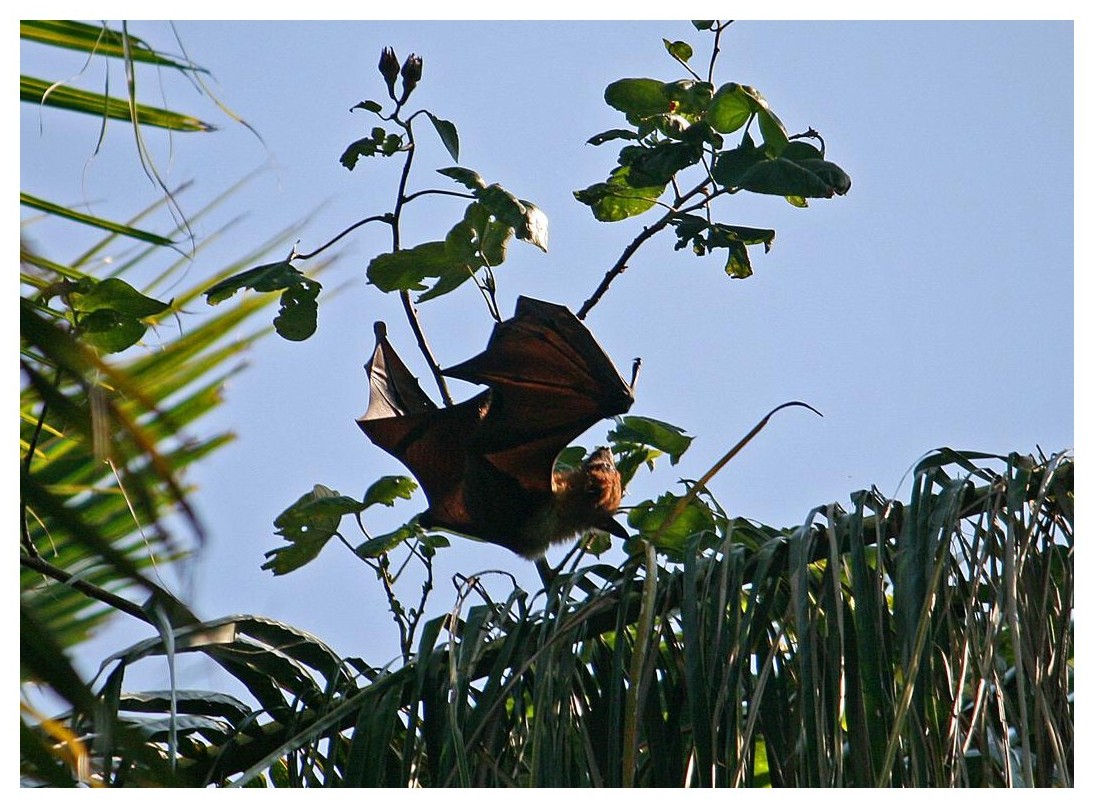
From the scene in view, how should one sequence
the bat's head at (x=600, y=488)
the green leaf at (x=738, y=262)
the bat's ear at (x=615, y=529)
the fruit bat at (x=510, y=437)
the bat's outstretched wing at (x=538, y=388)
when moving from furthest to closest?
the bat's head at (x=600, y=488)
the fruit bat at (x=510, y=437)
the bat's outstretched wing at (x=538, y=388)
the bat's ear at (x=615, y=529)
the green leaf at (x=738, y=262)

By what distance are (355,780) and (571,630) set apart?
413 mm

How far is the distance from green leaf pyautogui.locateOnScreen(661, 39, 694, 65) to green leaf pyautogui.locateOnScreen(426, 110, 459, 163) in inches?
20.1

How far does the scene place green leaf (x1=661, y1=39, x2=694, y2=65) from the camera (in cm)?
259

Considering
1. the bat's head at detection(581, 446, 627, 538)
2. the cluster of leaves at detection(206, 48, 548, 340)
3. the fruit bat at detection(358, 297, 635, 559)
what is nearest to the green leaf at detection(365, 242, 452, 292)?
the cluster of leaves at detection(206, 48, 548, 340)

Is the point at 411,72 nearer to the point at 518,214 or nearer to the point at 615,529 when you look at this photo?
the point at 518,214

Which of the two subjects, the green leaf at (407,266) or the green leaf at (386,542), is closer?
the green leaf at (407,266)

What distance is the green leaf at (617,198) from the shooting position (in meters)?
2.67

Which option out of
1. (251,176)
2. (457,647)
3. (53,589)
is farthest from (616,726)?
(251,176)

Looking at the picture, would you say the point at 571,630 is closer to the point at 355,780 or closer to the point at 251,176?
the point at 355,780

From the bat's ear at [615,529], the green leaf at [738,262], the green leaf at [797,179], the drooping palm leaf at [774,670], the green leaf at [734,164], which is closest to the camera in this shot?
the drooping palm leaf at [774,670]

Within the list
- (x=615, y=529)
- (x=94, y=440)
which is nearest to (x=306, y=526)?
(x=615, y=529)

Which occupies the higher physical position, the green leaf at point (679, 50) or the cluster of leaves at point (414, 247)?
the green leaf at point (679, 50)

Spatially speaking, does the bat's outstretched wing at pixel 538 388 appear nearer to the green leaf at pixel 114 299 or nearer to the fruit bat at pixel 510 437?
the fruit bat at pixel 510 437

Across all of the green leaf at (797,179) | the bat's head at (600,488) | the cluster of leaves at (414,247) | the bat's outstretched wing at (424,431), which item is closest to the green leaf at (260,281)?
the cluster of leaves at (414,247)
